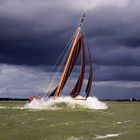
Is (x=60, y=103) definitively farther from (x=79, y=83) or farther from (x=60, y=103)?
(x=79, y=83)

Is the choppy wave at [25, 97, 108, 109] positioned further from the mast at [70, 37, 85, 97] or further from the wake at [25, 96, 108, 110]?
the mast at [70, 37, 85, 97]

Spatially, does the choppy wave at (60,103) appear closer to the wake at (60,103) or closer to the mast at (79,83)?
the wake at (60,103)

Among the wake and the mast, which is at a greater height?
the mast

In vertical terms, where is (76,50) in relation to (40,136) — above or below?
above

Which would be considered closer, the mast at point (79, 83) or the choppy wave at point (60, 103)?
the choppy wave at point (60, 103)

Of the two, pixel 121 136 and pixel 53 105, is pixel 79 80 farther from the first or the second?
pixel 121 136

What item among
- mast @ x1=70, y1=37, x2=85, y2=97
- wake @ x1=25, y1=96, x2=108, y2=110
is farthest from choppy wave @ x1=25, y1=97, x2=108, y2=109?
mast @ x1=70, y1=37, x2=85, y2=97

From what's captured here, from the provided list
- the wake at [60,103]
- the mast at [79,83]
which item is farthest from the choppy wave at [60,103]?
the mast at [79,83]

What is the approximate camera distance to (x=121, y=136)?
29.3 meters

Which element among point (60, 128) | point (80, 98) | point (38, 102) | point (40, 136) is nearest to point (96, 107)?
point (80, 98)

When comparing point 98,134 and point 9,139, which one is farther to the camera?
point 98,134

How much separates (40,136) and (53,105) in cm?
4622

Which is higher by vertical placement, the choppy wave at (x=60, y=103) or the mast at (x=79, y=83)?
the mast at (x=79, y=83)

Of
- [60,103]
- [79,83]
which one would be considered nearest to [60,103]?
[60,103]
